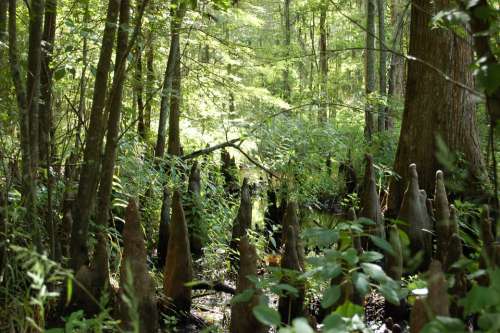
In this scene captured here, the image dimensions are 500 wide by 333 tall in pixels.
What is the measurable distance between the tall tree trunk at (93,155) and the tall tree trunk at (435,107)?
437 cm

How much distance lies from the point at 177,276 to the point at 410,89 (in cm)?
467

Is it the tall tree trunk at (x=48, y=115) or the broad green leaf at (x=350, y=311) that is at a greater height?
the tall tree trunk at (x=48, y=115)

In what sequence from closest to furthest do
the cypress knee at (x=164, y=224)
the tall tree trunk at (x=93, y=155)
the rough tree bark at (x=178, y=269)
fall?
the tall tree trunk at (x=93, y=155) → the rough tree bark at (x=178, y=269) → the cypress knee at (x=164, y=224)

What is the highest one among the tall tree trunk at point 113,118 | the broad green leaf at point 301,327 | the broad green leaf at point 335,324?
the tall tree trunk at point 113,118

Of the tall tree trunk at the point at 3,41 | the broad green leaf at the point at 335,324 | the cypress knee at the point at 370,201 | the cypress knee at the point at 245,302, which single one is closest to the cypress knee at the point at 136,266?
the cypress knee at the point at 245,302

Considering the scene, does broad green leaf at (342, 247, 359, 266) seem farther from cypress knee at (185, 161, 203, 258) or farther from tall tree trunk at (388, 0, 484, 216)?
tall tree trunk at (388, 0, 484, 216)

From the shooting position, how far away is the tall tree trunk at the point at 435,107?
24.2ft

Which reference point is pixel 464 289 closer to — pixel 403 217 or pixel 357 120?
pixel 403 217

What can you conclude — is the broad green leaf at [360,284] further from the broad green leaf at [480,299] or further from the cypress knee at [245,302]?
the cypress knee at [245,302]

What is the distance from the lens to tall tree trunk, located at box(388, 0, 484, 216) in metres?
7.38

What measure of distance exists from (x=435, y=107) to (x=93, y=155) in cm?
506

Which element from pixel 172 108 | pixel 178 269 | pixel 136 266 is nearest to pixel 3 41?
pixel 136 266

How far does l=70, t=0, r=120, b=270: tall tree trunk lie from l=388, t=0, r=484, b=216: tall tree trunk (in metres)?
4.37

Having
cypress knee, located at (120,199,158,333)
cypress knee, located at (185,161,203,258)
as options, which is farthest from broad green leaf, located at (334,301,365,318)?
cypress knee, located at (185,161,203,258)
